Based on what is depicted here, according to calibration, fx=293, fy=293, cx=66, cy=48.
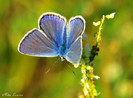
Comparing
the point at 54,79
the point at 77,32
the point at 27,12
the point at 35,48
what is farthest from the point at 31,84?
the point at 77,32

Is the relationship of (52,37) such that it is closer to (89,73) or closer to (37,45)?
(37,45)

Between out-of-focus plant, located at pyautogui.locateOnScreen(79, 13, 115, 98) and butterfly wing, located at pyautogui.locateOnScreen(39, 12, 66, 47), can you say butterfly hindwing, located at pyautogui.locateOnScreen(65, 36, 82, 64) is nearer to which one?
out-of-focus plant, located at pyautogui.locateOnScreen(79, 13, 115, 98)

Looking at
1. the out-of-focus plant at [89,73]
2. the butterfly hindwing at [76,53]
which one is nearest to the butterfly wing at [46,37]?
the butterfly hindwing at [76,53]

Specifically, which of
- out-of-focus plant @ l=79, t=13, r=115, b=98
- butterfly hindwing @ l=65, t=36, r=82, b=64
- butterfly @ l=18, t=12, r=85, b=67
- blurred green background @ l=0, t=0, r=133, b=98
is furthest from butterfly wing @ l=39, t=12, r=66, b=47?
blurred green background @ l=0, t=0, r=133, b=98

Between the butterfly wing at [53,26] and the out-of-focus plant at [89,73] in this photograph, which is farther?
the butterfly wing at [53,26]

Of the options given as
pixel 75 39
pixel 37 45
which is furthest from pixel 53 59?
pixel 75 39

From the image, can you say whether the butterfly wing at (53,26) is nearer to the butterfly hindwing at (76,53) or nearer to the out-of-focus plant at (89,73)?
the butterfly hindwing at (76,53)
